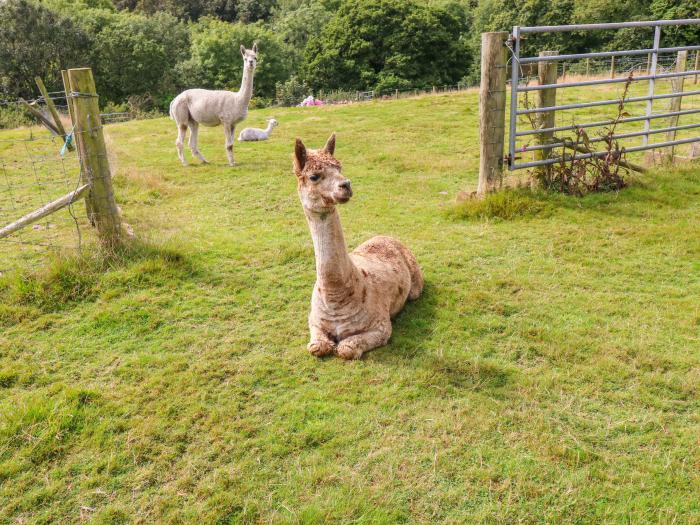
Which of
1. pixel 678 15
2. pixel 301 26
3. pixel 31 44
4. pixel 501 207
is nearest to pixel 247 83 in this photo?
pixel 501 207

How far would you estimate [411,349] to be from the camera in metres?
4.50

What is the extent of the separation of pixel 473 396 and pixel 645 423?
1075mm

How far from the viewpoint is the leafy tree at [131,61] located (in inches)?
1868

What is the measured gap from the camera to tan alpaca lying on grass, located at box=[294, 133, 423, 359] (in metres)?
4.05

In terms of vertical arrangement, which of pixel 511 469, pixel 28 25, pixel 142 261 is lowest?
pixel 511 469

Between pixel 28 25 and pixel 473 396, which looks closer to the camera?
pixel 473 396

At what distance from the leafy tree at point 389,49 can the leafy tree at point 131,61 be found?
1336cm

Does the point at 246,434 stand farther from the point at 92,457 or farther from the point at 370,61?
the point at 370,61

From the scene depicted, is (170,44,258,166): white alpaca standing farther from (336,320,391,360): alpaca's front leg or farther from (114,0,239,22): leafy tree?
(114,0,239,22): leafy tree

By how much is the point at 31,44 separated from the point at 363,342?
48.8m

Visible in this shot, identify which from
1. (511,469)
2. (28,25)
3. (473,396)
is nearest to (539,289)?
(473,396)

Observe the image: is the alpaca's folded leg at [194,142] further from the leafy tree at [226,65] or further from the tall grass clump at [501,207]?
the leafy tree at [226,65]

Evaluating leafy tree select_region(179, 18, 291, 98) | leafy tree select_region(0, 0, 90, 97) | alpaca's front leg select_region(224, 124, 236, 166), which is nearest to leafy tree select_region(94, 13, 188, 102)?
leafy tree select_region(179, 18, 291, 98)

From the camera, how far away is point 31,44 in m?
42.7
